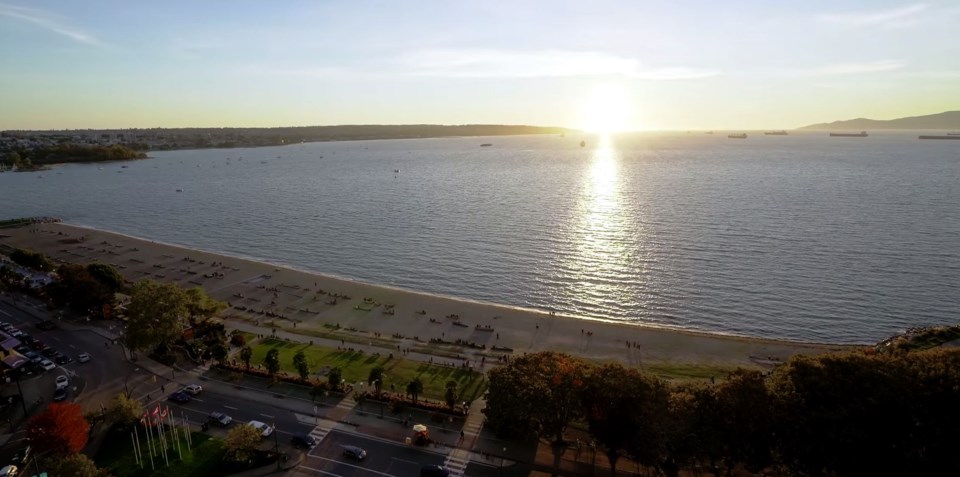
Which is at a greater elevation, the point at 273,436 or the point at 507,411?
the point at 507,411

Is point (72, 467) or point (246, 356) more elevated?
point (72, 467)

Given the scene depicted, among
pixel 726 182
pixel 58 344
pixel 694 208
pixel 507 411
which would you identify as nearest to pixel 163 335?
pixel 58 344

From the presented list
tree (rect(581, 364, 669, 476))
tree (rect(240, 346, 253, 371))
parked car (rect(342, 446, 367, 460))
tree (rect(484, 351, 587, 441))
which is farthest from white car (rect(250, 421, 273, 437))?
tree (rect(581, 364, 669, 476))

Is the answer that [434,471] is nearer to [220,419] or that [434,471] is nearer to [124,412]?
[220,419]

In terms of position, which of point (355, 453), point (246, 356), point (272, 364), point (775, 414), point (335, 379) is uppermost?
point (775, 414)

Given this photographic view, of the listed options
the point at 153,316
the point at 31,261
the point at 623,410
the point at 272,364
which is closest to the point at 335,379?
the point at 272,364

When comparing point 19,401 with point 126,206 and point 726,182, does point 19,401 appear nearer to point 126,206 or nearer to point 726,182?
point 126,206
